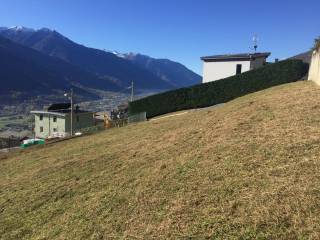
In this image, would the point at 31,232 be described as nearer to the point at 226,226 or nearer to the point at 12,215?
the point at 12,215

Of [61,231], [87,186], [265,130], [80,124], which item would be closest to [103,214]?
[61,231]

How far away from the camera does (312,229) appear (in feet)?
20.0

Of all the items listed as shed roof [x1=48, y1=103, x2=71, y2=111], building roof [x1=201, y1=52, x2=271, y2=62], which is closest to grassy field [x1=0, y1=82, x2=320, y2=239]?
building roof [x1=201, y1=52, x2=271, y2=62]

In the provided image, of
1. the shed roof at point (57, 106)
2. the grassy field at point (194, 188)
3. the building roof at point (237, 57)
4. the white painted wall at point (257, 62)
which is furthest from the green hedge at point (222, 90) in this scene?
the shed roof at point (57, 106)

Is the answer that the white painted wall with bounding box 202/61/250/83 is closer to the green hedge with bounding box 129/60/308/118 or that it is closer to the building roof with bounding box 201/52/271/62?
the building roof with bounding box 201/52/271/62

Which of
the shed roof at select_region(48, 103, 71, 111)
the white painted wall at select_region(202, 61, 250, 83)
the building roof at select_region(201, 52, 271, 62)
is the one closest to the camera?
the building roof at select_region(201, 52, 271, 62)

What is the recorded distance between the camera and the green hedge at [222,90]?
36.4 meters

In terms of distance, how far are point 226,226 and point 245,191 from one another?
118cm

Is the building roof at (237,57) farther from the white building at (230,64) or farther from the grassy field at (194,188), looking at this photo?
the grassy field at (194,188)

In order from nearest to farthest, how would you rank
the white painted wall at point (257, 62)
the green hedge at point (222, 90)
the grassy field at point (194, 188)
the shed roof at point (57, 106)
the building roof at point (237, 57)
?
the grassy field at point (194, 188)
the green hedge at point (222, 90)
the building roof at point (237, 57)
the white painted wall at point (257, 62)
the shed roof at point (57, 106)

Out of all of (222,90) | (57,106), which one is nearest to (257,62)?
(222,90)

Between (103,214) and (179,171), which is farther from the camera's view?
(179,171)

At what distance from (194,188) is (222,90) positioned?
3290 cm

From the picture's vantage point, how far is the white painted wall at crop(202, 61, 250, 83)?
51.9 meters
